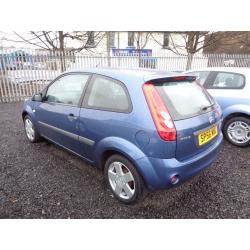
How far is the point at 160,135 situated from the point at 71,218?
135 centimetres

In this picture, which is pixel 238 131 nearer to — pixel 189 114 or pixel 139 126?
pixel 189 114

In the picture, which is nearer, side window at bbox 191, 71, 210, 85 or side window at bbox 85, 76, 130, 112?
side window at bbox 85, 76, 130, 112

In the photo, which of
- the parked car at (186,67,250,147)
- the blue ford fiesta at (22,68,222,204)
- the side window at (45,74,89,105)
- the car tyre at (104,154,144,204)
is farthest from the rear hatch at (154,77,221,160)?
the parked car at (186,67,250,147)

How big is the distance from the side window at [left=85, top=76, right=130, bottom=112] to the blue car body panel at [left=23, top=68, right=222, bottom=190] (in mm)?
62

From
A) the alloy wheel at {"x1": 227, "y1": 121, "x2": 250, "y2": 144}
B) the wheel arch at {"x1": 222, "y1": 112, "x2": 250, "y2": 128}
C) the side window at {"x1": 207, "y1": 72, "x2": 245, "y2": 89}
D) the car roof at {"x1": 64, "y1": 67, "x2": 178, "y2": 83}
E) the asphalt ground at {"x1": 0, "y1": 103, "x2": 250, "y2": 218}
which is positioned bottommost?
the asphalt ground at {"x1": 0, "y1": 103, "x2": 250, "y2": 218}

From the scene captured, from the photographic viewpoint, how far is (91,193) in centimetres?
257

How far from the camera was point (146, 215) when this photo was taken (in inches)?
88.2

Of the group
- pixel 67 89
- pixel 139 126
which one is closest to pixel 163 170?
pixel 139 126

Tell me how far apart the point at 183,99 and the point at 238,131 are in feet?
7.60

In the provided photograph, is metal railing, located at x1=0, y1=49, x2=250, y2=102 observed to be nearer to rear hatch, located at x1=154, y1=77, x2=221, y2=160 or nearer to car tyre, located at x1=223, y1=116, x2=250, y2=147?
car tyre, located at x1=223, y1=116, x2=250, y2=147

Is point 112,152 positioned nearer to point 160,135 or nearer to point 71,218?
point 160,135

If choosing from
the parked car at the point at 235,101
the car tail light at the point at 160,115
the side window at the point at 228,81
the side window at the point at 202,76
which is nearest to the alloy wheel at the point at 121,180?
the car tail light at the point at 160,115

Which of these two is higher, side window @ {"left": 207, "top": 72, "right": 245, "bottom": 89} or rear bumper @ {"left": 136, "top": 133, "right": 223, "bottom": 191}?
side window @ {"left": 207, "top": 72, "right": 245, "bottom": 89}

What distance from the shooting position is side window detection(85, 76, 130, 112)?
2204 mm
